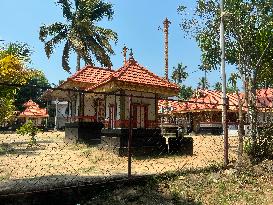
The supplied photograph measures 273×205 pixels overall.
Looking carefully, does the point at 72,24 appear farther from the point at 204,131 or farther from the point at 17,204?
the point at 17,204

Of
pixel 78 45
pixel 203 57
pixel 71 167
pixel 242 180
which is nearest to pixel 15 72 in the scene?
pixel 78 45

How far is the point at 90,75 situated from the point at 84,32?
32.0 feet

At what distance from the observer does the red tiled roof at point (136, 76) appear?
48.8 ft

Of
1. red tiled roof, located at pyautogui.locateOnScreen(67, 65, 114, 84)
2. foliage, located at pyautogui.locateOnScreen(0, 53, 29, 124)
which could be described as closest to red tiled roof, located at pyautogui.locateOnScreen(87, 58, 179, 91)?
red tiled roof, located at pyautogui.locateOnScreen(67, 65, 114, 84)

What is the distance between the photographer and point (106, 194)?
22.6 feet

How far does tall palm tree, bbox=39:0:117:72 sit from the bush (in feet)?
67.0

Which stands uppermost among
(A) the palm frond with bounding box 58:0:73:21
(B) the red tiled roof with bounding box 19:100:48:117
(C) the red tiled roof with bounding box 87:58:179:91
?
(A) the palm frond with bounding box 58:0:73:21

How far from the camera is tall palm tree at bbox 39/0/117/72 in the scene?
28719 mm

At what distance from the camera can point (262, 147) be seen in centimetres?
1020

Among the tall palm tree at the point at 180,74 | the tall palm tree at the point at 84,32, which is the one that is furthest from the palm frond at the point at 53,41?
the tall palm tree at the point at 180,74

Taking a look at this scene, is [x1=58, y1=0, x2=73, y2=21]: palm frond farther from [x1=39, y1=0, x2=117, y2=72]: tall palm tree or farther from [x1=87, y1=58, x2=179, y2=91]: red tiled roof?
[x1=87, y1=58, x2=179, y2=91]: red tiled roof

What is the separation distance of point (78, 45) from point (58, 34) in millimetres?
3898

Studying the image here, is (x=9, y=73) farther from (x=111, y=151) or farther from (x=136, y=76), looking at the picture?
(x=111, y=151)

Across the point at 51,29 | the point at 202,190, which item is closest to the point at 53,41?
the point at 51,29
